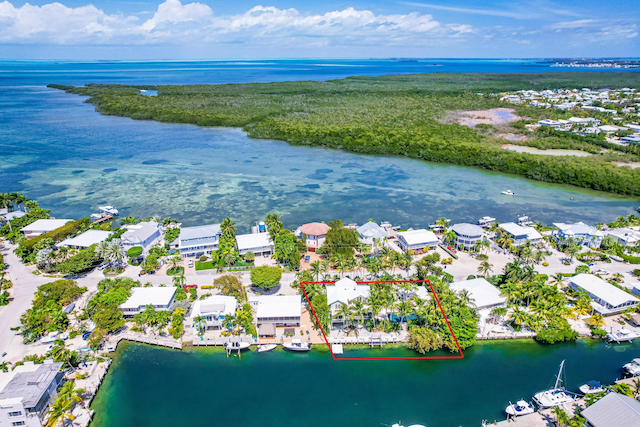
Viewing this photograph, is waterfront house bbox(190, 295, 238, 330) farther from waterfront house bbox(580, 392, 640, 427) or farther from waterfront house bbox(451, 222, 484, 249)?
waterfront house bbox(451, 222, 484, 249)

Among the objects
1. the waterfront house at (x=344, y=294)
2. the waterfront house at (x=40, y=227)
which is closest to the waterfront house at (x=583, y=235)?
the waterfront house at (x=344, y=294)

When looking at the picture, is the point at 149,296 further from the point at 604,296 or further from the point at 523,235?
the point at 523,235

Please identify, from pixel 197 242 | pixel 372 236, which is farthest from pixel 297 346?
→ pixel 197 242

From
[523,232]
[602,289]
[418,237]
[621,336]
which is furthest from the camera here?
[523,232]

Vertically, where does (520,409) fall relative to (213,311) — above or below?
below

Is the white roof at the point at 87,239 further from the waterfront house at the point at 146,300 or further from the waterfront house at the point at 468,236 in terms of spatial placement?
the waterfront house at the point at 468,236
